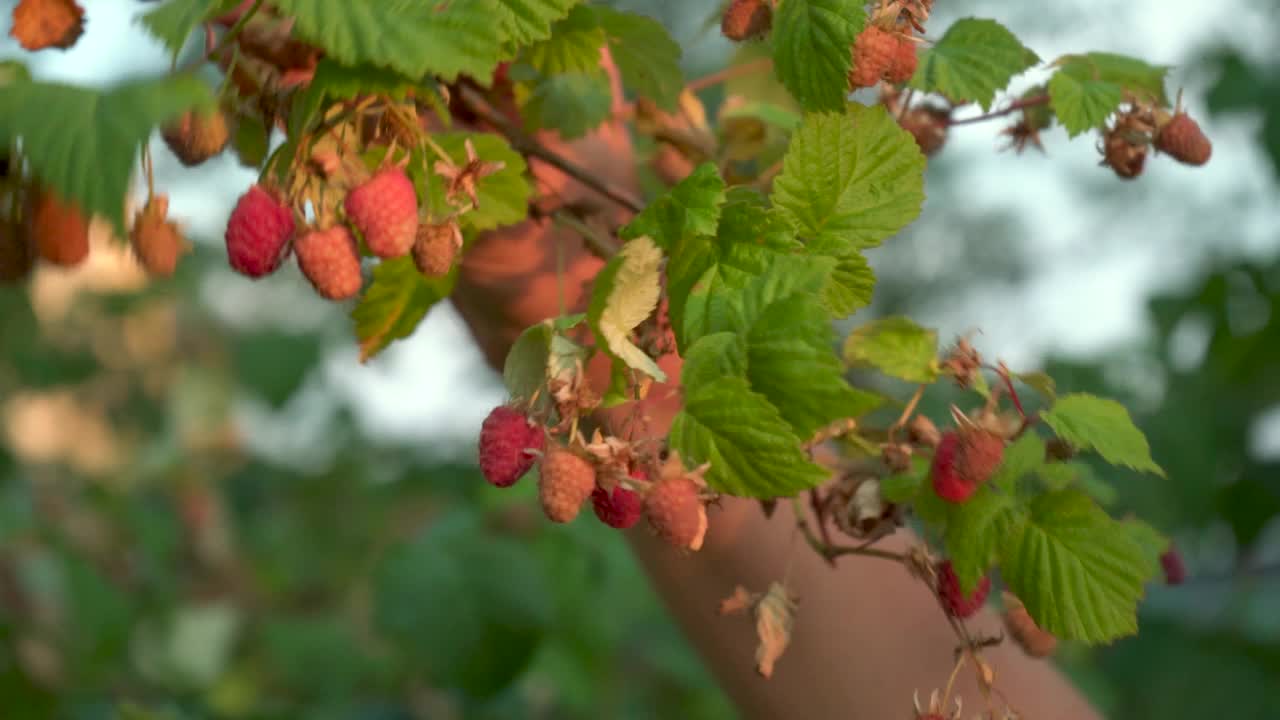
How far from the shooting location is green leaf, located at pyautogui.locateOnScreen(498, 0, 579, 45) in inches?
17.4

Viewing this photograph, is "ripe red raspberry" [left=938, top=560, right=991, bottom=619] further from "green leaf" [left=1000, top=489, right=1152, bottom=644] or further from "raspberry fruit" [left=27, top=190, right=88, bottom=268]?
"raspberry fruit" [left=27, top=190, right=88, bottom=268]

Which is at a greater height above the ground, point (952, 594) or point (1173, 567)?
point (952, 594)

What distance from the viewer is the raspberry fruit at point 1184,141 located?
552mm

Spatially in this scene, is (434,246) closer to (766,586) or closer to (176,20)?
(176,20)

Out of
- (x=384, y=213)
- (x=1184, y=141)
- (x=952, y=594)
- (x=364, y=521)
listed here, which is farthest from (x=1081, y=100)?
(x=364, y=521)

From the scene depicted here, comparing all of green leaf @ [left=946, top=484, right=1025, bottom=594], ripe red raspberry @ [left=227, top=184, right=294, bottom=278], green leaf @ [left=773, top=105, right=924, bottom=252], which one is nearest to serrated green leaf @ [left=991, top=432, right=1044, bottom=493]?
green leaf @ [left=946, top=484, right=1025, bottom=594]

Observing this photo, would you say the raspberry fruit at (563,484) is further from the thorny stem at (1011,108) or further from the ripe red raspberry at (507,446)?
the thorny stem at (1011,108)

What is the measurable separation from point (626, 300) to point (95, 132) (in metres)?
0.19

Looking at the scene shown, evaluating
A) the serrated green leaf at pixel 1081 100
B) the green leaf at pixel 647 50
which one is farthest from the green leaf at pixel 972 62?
the green leaf at pixel 647 50

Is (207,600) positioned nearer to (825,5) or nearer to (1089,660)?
(1089,660)

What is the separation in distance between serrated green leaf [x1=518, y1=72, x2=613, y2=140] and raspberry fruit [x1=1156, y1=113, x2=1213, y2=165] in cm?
30

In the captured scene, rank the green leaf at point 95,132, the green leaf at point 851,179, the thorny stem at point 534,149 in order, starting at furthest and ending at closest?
the thorny stem at point 534,149 < the green leaf at point 851,179 < the green leaf at point 95,132

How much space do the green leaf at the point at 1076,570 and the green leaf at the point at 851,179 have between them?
0.52 ft

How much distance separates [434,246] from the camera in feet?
1.51
